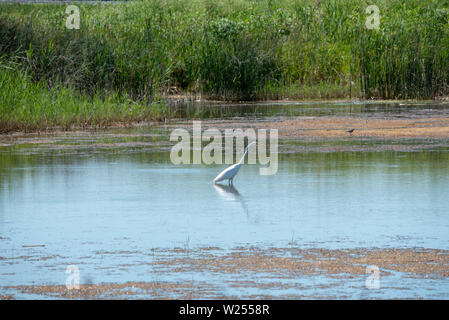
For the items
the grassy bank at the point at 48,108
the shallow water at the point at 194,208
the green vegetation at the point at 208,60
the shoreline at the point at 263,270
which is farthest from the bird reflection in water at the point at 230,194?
the green vegetation at the point at 208,60

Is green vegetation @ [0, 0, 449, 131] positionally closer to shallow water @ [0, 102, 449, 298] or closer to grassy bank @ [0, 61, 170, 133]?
grassy bank @ [0, 61, 170, 133]

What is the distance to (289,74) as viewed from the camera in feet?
90.0

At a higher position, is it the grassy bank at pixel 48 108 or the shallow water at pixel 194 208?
the grassy bank at pixel 48 108

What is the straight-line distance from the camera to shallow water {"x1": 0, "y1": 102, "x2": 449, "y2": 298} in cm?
759

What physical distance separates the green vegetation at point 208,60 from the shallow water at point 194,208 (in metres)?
5.33

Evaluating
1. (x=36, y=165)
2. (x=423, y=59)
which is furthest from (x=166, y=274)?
(x=423, y=59)

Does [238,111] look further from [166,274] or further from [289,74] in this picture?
[166,274]

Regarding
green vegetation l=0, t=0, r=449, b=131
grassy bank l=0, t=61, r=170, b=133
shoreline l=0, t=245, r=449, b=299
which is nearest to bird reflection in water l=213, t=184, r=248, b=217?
shoreline l=0, t=245, r=449, b=299

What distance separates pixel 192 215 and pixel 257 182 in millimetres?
2301

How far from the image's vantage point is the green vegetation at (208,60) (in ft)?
62.8

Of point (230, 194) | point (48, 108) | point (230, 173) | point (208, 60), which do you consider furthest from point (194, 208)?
point (208, 60)

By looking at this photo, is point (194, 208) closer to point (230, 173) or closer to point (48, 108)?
point (230, 173)

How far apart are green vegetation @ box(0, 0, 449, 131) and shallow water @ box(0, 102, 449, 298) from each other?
5.33 metres

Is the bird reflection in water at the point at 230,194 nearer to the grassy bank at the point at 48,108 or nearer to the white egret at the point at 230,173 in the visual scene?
the white egret at the point at 230,173
